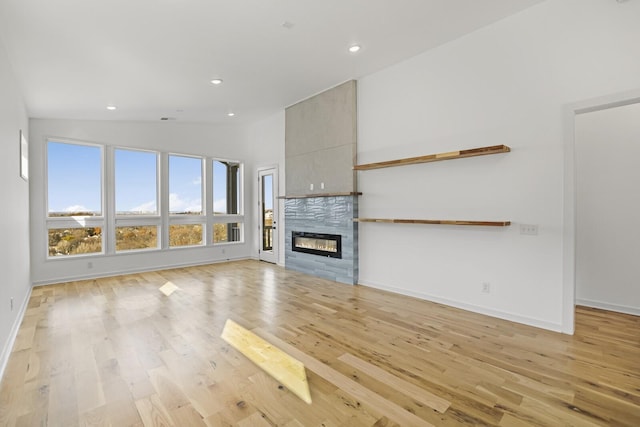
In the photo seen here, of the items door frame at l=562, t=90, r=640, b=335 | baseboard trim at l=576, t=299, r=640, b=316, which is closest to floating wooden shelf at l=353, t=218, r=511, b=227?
door frame at l=562, t=90, r=640, b=335

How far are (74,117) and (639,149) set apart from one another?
8536mm

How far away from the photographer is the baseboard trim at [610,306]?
3.70m

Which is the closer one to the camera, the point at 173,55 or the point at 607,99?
the point at 607,99

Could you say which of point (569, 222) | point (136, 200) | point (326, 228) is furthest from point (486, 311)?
point (136, 200)

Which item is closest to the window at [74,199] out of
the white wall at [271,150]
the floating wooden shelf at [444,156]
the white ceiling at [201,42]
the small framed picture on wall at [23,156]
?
the white ceiling at [201,42]

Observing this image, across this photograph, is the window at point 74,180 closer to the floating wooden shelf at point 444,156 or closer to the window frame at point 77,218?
the window frame at point 77,218

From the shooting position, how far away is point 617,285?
Answer: 382 cm

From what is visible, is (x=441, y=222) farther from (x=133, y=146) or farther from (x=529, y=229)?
(x=133, y=146)

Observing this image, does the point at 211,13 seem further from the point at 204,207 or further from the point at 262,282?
the point at 204,207

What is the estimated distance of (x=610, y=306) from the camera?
3852mm

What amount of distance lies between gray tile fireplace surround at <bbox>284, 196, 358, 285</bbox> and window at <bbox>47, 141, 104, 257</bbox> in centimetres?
369

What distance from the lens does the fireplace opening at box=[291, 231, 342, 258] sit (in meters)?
5.41

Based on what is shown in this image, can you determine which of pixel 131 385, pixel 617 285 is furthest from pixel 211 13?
pixel 617 285

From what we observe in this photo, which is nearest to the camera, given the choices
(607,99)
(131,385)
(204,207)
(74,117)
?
(131,385)
